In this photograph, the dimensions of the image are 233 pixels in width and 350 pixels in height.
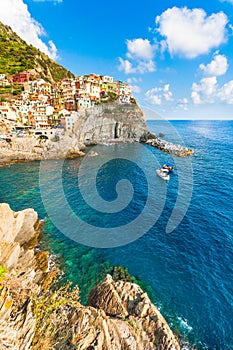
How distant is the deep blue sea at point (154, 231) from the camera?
645 inches

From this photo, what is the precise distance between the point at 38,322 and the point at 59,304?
1.10 metres

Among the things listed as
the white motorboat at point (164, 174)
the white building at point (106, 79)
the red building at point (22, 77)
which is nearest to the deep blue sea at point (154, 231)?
the white motorboat at point (164, 174)

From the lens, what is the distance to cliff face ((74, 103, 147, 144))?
81.7 metres

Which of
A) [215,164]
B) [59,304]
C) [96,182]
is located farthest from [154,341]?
[215,164]

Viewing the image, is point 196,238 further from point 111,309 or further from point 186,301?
point 111,309

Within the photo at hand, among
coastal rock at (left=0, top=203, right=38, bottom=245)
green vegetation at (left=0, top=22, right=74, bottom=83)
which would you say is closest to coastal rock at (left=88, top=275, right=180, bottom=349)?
coastal rock at (left=0, top=203, right=38, bottom=245)

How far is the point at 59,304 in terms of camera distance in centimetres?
928

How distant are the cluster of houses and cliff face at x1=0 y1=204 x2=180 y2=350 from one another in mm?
69568

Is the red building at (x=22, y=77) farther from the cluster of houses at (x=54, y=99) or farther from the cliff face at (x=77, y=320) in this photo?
the cliff face at (x=77, y=320)

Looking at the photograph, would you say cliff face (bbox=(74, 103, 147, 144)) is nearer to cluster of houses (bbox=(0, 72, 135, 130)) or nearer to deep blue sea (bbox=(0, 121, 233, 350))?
cluster of houses (bbox=(0, 72, 135, 130))

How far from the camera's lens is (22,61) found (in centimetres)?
11400

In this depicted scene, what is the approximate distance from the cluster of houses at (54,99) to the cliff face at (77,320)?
69568mm

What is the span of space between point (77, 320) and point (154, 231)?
17975 millimetres

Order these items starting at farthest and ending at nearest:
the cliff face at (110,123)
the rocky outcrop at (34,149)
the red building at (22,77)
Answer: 1. the red building at (22,77)
2. the cliff face at (110,123)
3. the rocky outcrop at (34,149)
